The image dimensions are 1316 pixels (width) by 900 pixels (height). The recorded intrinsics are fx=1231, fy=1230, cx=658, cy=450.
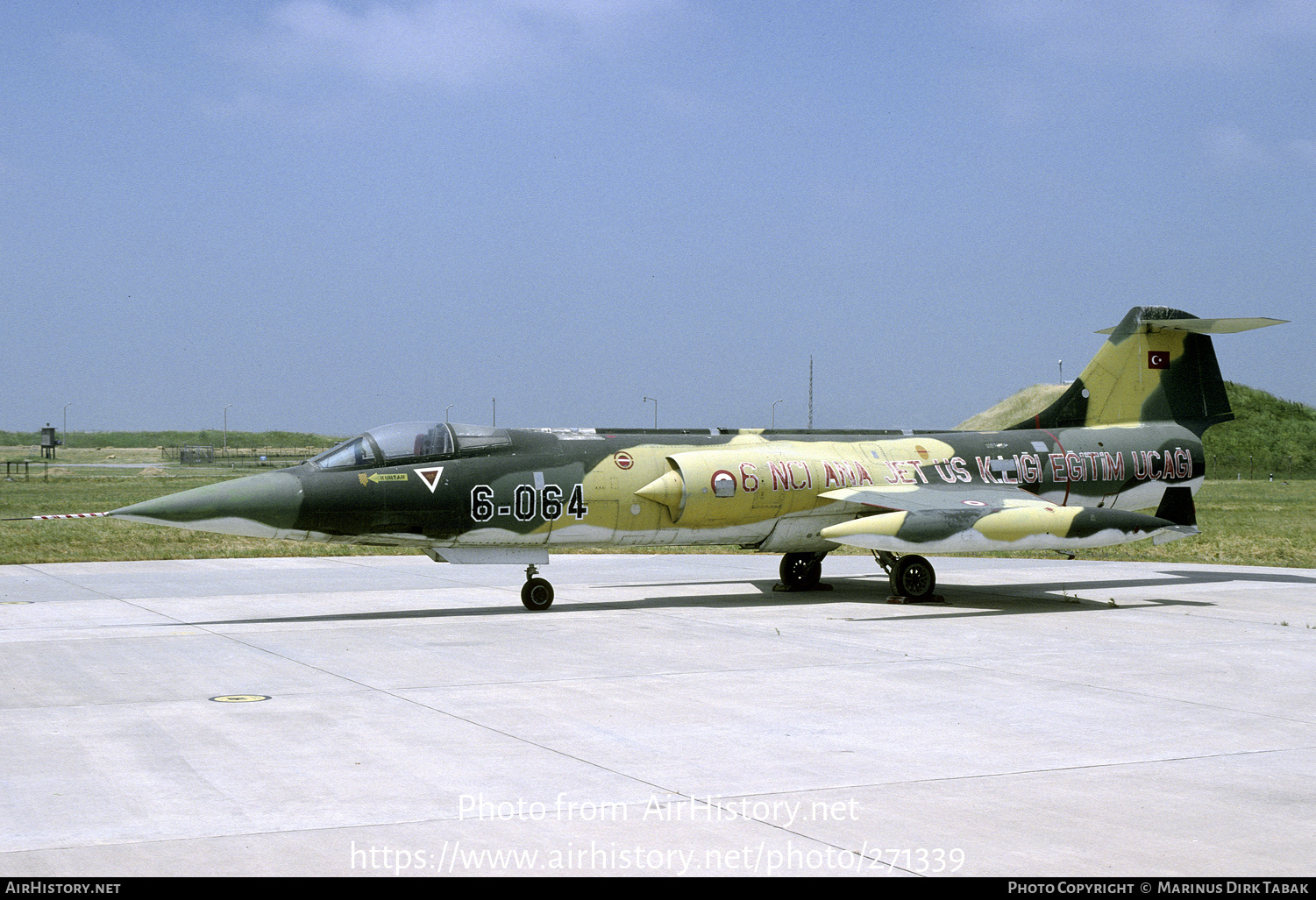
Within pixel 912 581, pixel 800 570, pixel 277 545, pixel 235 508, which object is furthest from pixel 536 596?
pixel 277 545

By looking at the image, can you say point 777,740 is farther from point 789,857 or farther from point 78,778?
point 78,778

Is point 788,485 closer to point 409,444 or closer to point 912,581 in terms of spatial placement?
point 912,581

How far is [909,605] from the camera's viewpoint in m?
16.8

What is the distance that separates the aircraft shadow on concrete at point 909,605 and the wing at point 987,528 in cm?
89

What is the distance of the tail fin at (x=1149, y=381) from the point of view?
65.4 ft

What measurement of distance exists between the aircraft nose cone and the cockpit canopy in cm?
67

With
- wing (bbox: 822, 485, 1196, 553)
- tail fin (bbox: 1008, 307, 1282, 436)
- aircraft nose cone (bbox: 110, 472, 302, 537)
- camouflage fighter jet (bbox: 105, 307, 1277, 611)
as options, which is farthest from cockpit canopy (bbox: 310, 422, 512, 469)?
tail fin (bbox: 1008, 307, 1282, 436)

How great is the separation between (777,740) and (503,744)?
181 centimetres

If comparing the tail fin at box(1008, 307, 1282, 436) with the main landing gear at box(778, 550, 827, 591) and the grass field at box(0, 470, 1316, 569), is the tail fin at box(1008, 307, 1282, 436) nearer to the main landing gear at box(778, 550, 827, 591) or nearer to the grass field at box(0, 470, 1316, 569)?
the grass field at box(0, 470, 1316, 569)

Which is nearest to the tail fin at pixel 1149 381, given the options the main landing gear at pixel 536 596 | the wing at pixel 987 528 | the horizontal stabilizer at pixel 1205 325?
the horizontal stabilizer at pixel 1205 325

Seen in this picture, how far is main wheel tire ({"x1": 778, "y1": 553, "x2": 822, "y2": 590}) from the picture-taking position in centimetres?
1847

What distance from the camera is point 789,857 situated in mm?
5598

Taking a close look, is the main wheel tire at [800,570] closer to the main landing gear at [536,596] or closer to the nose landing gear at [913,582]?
the nose landing gear at [913,582]
